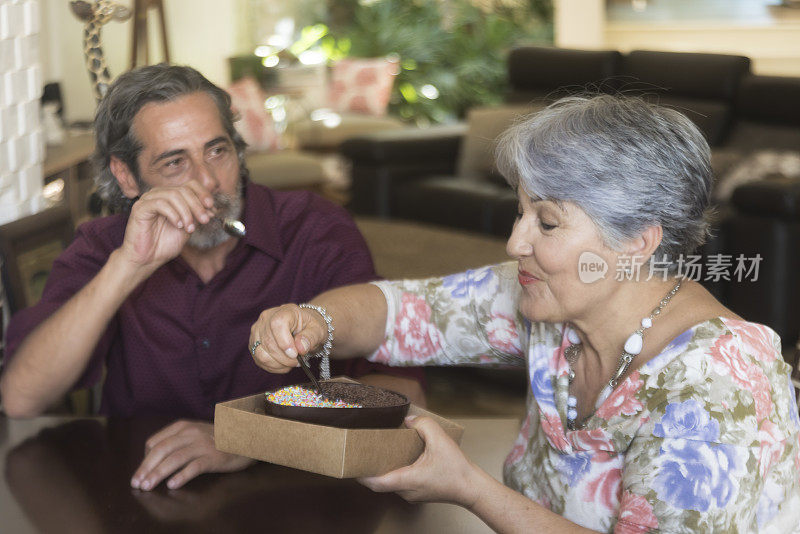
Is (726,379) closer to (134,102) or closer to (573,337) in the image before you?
(573,337)

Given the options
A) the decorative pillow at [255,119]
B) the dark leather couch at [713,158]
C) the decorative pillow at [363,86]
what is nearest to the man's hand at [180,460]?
the dark leather couch at [713,158]

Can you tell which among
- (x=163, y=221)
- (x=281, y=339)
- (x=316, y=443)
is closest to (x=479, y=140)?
(x=163, y=221)

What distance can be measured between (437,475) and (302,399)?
0.21 metres

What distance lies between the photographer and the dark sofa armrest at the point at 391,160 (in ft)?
18.5

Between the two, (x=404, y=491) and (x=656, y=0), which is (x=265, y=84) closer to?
(x=656, y=0)

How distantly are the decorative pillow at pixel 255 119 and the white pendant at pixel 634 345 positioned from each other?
5.33 meters

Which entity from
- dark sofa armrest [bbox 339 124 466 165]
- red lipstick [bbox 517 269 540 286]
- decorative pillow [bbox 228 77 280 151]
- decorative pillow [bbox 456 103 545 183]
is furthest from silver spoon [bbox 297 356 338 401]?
decorative pillow [bbox 228 77 280 151]

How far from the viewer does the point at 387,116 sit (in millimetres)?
7555

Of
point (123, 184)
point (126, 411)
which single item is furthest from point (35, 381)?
point (123, 184)

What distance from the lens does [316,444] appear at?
112cm

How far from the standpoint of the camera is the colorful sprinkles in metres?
1.21

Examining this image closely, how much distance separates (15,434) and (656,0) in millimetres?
6667

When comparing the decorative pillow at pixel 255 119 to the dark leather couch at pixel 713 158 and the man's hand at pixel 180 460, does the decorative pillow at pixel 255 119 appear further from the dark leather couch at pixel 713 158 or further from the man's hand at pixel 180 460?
the man's hand at pixel 180 460

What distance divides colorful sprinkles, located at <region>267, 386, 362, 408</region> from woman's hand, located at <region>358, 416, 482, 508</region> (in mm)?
105
